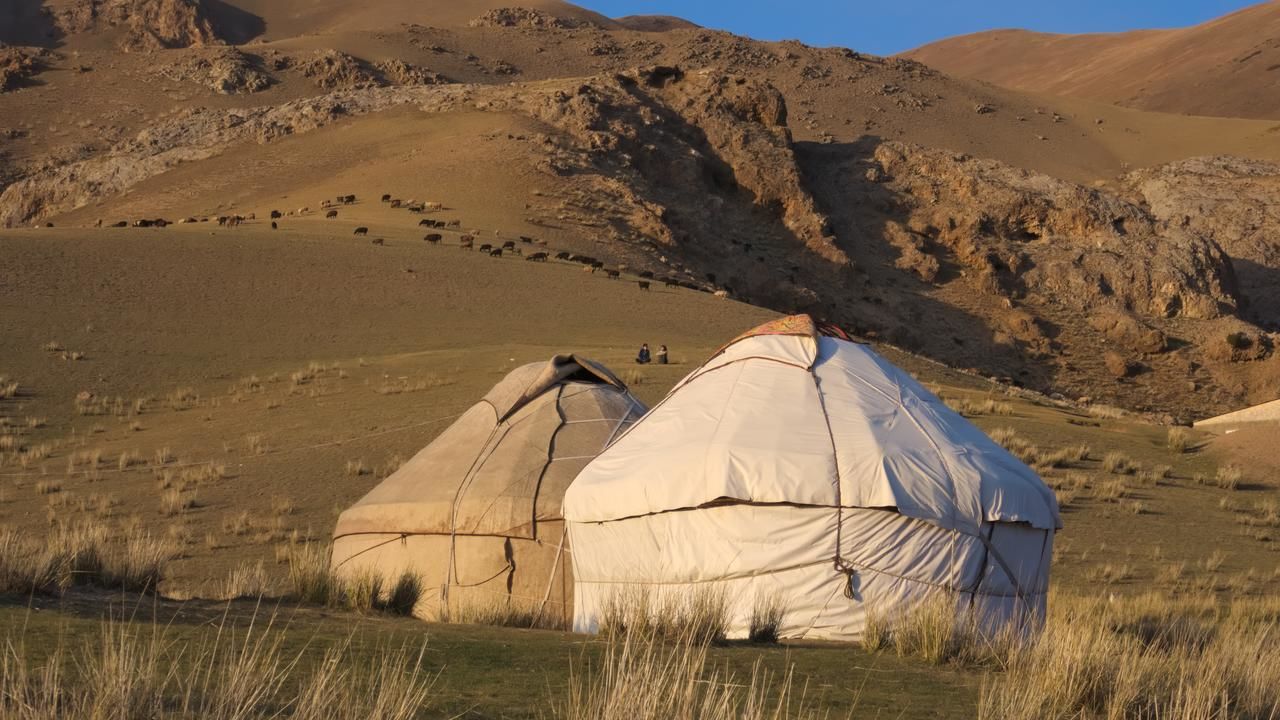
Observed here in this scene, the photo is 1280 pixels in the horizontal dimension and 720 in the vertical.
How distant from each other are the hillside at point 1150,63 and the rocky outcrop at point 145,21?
7549cm

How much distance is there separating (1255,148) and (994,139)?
1454 cm

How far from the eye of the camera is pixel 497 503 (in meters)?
12.5

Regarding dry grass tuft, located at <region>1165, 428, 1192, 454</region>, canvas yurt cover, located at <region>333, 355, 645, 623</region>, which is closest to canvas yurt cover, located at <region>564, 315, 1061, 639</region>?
canvas yurt cover, located at <region>333, 355, 645, 623</region>

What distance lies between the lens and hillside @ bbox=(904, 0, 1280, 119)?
4621 inches

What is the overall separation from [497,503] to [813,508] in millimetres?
3363

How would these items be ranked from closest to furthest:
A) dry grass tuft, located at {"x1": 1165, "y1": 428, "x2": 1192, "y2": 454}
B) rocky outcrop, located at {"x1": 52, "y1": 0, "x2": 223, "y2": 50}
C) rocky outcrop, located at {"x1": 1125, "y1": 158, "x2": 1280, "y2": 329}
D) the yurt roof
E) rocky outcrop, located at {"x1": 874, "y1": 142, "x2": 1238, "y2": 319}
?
the yurt roof, dry grass tuft, located at {"x1": 1165, "y1": 428, "x2": 1192, "y2": 454}, rocky outcrop, located at {"x1": 874, "y1": 142, "x2": 1238, "y2": 319}, rocky outcrop, located at {"x1": 1125, "y1": 158, "x2": 1280, "y2": 329}, rocky outcrop, located at {"x1": 52, "y1": 0, "x2": 223, "y2": 50}

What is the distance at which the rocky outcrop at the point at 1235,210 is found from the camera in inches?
2121

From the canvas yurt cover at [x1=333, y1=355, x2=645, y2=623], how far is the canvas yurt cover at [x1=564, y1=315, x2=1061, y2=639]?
34.6 inches

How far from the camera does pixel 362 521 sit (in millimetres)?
13141

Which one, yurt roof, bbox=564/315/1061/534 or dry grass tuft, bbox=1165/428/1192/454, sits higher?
yurt roof, bbox=564/315/1061/534

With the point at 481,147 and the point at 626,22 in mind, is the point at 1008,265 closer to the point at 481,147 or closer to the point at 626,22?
the point at 481,147

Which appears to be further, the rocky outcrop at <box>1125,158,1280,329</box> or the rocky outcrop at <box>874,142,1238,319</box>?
the rocky outcrop at <box>1125,158,1280,329</box>

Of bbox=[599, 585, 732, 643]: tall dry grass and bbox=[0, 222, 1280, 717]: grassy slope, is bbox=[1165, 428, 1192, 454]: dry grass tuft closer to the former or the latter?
bbox=[0, 222, 1280, 717]: grassy slope

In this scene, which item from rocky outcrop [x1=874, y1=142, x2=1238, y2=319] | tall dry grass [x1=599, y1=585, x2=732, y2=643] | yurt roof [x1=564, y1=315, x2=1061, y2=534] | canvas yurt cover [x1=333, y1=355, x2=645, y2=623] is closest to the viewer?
tall dry grass [x1=599, y1=585, x2=732, y2=643]
